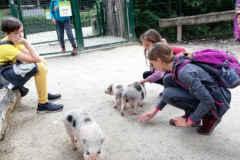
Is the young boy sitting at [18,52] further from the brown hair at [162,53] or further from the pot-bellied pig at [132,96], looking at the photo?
the brown hair at [162,53]

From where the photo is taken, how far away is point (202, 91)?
2047 mm

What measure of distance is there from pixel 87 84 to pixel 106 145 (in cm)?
201

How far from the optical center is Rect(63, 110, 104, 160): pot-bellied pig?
1.96m

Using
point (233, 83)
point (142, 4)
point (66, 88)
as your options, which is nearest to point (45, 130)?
point (66, 88)

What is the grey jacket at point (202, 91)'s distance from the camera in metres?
2.05

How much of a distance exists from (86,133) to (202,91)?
1.06m

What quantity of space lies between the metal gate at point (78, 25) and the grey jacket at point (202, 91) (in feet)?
16.3

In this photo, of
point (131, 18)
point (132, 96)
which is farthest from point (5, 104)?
point (131, 18)

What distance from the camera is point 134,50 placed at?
6.73 metres

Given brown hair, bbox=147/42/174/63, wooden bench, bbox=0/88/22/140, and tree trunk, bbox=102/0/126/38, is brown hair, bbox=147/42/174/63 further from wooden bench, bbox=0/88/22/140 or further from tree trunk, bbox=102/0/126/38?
tree trunk, bbox=102/0/126/38

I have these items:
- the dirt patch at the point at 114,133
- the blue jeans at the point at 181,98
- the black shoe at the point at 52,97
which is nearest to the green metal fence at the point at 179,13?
the dirt patch at the point at 114,133

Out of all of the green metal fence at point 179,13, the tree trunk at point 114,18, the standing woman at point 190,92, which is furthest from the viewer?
the green metal fence at point 179,13

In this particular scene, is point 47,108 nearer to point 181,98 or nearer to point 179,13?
point 181,98

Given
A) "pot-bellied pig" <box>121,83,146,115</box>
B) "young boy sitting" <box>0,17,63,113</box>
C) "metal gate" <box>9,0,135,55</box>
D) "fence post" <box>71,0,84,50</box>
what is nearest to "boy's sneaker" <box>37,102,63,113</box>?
"young boy sitting" <box>0,17,63,113</box>
